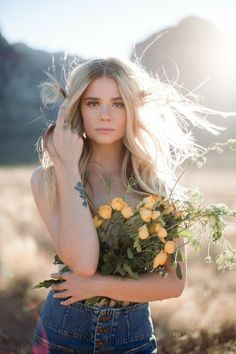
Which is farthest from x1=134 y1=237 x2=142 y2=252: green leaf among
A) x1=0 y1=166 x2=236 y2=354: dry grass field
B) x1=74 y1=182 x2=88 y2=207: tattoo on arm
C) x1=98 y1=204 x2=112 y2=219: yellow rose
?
x1=0 y1=166 x2=236 y2=354: dry grass field

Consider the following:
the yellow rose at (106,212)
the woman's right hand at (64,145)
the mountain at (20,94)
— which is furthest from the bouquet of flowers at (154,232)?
the mountain at (20,94)

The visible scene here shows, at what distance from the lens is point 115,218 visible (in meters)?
2.72

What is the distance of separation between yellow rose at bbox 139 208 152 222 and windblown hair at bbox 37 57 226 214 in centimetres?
44

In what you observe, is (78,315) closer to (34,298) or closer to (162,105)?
(162,105)

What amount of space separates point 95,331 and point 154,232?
1.97 feet

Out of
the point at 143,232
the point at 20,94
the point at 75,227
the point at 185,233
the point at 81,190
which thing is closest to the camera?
the point at 143,232

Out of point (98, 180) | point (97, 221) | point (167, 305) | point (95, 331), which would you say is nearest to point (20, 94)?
point (167, 305)

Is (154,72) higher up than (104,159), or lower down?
higher up

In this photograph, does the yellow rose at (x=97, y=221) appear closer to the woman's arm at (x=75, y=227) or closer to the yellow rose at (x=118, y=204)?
the woman's arm at (x=75, y=227)

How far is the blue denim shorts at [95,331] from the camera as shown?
2.81m

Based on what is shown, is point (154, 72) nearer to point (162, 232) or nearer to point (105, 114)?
point (105, 114)

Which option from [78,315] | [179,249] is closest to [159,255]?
[179,249]

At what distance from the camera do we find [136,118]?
3.27 metres

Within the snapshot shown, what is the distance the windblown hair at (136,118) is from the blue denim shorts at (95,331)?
0.58 m
